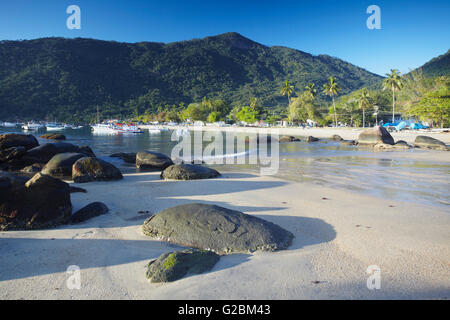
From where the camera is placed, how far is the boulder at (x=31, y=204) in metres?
5.66

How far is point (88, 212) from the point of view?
6461mm

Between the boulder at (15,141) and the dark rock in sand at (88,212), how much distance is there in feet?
40.6

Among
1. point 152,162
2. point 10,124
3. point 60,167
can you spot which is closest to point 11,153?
point 60,167

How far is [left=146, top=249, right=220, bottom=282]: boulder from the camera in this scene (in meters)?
3.71

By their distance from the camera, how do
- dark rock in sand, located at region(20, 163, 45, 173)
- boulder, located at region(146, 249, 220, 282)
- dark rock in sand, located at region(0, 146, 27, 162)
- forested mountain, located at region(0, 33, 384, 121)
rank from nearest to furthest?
boulder, located at region(146, 249, 220, 282) → dark rock in sand, located at region(20, 163, 45, 173) → dark rock in sand, located at region(0, 146, 27, 162) → forested mountain, located at region(0, 33, 384, 121)

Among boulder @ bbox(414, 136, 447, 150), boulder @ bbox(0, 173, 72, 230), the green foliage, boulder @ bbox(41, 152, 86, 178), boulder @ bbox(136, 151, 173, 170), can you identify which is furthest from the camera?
the green foliage

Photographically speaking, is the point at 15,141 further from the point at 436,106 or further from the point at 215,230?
the point at 436,106

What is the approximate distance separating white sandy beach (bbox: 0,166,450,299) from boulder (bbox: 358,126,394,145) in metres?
23.8

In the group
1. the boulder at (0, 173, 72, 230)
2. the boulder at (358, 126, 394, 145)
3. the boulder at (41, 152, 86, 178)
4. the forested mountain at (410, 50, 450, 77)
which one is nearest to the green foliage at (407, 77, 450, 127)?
the boulder at (358, 126, 394, 145)

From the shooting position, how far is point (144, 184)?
1079cm

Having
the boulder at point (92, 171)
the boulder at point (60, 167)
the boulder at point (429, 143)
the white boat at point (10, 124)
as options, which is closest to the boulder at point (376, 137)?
the boulder at point (429, 143)

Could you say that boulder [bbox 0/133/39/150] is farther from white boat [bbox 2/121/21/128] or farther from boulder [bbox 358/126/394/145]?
white boat [bbox 2/121/21/128]
